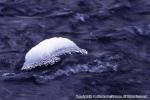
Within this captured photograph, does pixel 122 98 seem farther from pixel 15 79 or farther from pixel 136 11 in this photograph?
pixel 136 11

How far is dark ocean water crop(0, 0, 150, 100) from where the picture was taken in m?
10.8

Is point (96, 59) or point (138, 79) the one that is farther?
point (96, 59)

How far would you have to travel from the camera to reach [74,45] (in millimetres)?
12156

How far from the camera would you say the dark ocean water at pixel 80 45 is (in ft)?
35.4

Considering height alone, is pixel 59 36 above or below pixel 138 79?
above

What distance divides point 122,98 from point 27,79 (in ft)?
8.02

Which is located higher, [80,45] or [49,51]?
[80,45]

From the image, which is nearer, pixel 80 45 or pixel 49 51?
pixel 49 51

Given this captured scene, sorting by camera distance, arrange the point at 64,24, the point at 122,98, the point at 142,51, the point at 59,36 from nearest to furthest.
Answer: the point at 122,98, the point at 142,51, the point at 59,36, the point at 64,24

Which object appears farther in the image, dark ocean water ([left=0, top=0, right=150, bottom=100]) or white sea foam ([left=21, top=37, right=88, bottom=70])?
white sea foam ([left=21, top=37, right=88, bottom=70])

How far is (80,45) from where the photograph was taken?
1251 centimetres

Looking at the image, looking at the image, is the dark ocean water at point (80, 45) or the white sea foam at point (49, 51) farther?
the white sea foam at point (49, 51)

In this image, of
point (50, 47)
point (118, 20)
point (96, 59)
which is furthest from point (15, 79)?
point (118, 20)

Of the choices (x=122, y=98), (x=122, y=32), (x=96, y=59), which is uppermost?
(x=122, y=32)
